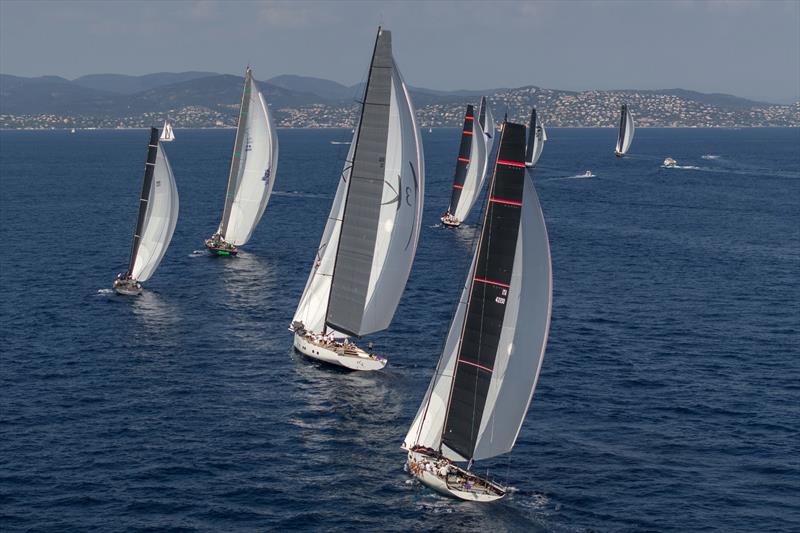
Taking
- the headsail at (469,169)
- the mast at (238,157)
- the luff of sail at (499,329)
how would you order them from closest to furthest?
1. the luff of sail at (499,329)
2. the mast at (238,157)
3. the headsail at (469,169)

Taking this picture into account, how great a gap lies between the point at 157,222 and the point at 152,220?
0.47 meters

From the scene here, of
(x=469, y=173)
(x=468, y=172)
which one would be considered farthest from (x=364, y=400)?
(x=469, y=173)

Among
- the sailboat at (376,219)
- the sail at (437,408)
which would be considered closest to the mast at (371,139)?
the sailboat at (376,219)

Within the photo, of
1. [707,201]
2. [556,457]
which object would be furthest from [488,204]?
[707,201]

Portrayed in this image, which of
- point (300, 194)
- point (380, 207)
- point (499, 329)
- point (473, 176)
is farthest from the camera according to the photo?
point (300, 194)

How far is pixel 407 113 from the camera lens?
58.0 meters

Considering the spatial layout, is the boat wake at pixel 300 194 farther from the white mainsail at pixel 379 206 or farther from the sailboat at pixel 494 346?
the sailboat at pixel 494 346

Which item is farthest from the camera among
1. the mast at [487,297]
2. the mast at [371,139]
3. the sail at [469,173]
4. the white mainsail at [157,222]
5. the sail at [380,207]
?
the sail at [469,173]

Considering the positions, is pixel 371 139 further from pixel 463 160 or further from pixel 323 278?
pixel 463 160

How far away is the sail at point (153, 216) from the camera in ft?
272

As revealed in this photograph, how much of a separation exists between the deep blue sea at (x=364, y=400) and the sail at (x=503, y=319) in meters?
3.60

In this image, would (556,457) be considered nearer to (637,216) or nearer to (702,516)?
(702,516)

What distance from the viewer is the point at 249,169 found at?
101688 mm

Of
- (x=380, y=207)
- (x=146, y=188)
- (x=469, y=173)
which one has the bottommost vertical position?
(x=146, y=188)
